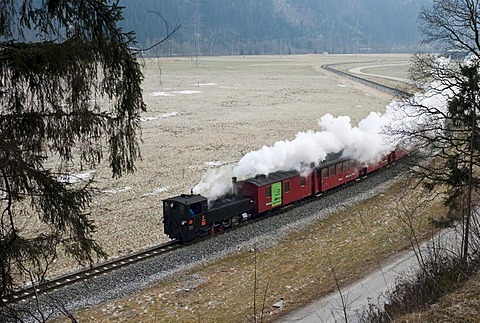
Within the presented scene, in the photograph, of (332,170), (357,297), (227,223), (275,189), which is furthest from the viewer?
(332,170)

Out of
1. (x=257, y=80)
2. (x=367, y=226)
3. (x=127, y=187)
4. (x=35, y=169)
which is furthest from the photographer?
(x=257, y=80)

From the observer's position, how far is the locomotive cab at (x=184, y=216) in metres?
18.1

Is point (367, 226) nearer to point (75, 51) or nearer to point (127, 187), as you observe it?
point (127, 187)

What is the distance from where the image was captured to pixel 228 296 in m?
14.4

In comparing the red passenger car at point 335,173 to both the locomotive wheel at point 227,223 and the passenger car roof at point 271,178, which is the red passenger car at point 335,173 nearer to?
the passenger car roof at point 271,178

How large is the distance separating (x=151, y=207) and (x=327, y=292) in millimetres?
11246

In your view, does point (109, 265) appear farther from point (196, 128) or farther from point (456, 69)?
point (196, 128)

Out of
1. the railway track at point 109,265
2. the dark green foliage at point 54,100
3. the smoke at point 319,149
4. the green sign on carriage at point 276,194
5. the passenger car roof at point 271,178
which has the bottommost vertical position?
the railway track at point 109,265

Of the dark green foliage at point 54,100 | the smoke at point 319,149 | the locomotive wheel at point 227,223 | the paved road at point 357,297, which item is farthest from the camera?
the smoke at point 319,149

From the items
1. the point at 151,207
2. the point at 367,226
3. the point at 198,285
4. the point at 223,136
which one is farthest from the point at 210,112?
the point at 198,285

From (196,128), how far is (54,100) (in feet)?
130

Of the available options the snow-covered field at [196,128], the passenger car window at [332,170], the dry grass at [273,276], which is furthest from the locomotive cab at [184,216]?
the passenger car window at [332,170]

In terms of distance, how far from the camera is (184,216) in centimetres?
1805

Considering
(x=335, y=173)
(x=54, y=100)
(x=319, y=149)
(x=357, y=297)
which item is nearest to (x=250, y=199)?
(x=319, y=149)
